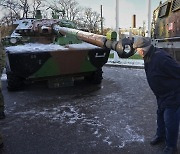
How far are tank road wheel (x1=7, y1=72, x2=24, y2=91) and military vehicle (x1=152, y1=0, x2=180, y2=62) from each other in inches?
140

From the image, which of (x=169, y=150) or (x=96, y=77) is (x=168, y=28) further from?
(x=169, y=150)

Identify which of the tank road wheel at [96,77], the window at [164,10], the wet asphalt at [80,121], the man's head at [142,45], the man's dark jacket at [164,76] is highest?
the window at [164,10]

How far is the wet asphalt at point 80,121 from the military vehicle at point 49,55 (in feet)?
1.50

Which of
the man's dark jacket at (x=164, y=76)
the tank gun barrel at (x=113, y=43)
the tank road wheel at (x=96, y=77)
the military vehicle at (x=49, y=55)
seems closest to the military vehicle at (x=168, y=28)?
the military vehicle at (x=49, y=55)

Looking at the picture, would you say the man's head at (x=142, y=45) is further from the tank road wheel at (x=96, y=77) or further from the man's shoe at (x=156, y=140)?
the tank road wheel at (x=96, y=77)

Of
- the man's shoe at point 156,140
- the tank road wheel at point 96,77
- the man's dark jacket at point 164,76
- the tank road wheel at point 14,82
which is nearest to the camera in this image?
the man's dark jacket at point 164,76

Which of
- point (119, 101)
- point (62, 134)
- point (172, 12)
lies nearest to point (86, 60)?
point (119, 101)

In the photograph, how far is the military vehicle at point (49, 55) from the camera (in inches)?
306

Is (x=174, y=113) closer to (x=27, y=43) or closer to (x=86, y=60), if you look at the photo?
(x=86, y=60)

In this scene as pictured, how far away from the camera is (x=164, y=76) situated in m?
3.97

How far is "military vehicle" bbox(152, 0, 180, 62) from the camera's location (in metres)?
6.58

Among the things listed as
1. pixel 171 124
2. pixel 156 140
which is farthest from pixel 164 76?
pixel 156 140

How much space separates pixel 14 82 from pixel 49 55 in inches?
56.4

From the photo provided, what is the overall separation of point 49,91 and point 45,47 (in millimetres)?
1278
